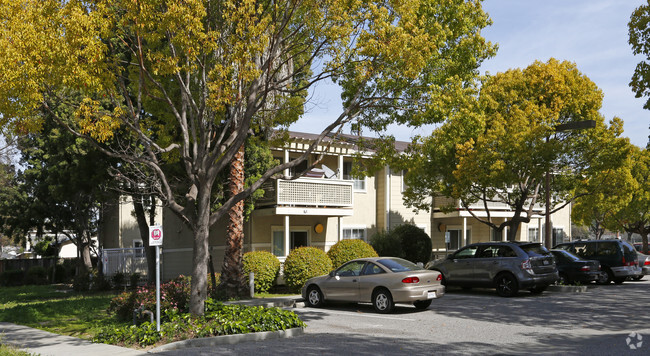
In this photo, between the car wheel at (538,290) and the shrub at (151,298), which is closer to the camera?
the shrub at (151,298)

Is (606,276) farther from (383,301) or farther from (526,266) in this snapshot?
(383,301)

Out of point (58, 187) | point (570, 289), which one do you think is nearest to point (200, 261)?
point (570, 289)

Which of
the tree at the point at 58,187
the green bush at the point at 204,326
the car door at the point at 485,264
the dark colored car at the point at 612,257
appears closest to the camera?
the green bush at the point at 204,326

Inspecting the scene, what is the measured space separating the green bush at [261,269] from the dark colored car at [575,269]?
33.8 ft

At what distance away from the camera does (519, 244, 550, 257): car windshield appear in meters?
18.7

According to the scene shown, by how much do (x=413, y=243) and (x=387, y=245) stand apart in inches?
76.6

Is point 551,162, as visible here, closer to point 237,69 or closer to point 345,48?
point 345,48

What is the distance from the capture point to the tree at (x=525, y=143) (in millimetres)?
23234

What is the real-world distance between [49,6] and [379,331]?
9.53m

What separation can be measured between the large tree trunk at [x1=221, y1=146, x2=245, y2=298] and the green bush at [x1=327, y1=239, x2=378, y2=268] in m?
4.28

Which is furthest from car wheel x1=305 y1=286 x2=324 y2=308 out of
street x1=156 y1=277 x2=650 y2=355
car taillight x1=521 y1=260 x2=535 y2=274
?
car taillight x1=521 y1=260 x2=535 y2=274

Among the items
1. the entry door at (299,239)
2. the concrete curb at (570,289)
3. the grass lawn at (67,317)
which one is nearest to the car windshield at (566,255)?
the concrete curb at (570,289)

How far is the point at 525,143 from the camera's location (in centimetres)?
2327

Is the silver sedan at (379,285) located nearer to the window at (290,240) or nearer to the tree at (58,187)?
the window at (290,240)
